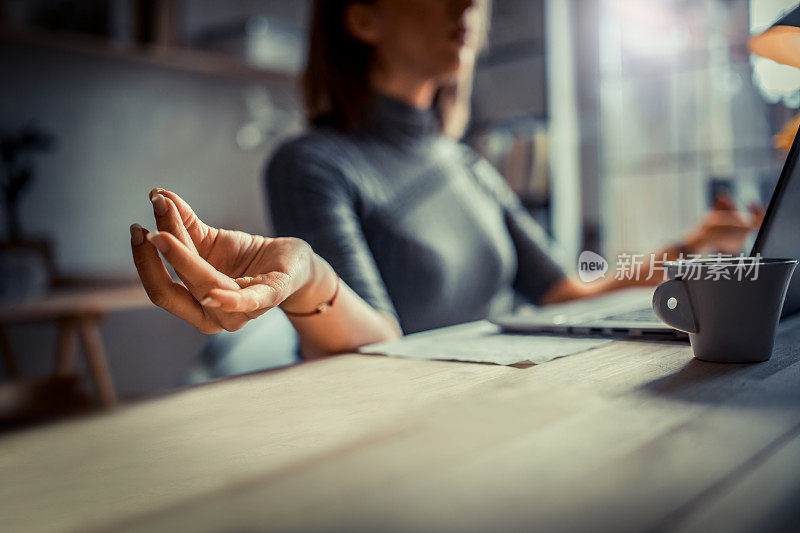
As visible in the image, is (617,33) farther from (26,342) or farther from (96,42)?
(26,342)

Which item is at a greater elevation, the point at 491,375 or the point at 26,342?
the point at 491,375

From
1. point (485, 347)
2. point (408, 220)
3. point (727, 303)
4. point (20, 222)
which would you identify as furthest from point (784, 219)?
point (20, 222)

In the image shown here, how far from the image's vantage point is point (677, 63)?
2.93 m

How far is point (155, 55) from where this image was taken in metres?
2.59

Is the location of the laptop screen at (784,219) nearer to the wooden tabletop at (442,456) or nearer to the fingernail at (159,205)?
the wooden tabletop at (442,456)

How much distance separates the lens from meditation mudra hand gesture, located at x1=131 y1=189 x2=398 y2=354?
17.3 inches

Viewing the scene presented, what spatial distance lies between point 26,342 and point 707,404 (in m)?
2.59

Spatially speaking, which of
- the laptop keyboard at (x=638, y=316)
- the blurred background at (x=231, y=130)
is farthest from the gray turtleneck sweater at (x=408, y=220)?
the blurred background at (x=231, y=130)

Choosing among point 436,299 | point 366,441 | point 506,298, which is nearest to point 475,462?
point 366,441

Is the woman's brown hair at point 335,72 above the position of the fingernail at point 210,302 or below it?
above

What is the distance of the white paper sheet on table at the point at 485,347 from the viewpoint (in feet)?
1.98

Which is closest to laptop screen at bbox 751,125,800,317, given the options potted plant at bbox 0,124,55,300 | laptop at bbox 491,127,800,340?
laptop at bbox 491,127,800,340

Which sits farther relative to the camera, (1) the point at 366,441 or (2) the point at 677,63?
(2) the point at 677,63

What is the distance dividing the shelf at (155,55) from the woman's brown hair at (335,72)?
1408 millimetres
